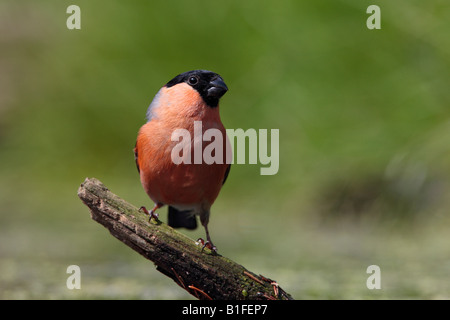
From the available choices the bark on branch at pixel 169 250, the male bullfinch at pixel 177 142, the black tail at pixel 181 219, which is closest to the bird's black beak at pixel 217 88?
the male bullfinch at pixel 177 142

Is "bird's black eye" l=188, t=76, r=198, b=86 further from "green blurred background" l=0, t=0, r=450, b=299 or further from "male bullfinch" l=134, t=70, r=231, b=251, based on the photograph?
"green blurred background" l=0, t=0, r=450, b=299

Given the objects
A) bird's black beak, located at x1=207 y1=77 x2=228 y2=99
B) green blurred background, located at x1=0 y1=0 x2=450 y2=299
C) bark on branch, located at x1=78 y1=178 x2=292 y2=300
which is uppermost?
green blurred background, located at x1=0 y1=0 x2=450 y2=299

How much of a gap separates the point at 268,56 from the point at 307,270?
11.5ft

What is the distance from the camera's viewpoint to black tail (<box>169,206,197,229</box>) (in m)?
3.91

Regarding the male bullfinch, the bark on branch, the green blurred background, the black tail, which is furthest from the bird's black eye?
the green blurred background

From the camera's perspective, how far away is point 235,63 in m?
7.79

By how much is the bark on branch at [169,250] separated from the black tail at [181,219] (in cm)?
91

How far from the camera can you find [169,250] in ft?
9.57

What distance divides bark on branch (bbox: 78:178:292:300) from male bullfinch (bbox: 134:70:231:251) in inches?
6.9

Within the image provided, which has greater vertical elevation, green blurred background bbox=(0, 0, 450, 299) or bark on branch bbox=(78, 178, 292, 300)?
green blurred background bbox=(0, 0, 450, 299)

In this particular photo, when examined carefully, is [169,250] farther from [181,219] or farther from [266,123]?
[266,123]

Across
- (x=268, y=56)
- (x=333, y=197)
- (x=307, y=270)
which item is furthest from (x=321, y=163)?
(x=307, y=270)

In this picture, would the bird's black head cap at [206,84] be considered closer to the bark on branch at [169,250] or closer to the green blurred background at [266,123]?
the bark on branch at [169,250]
